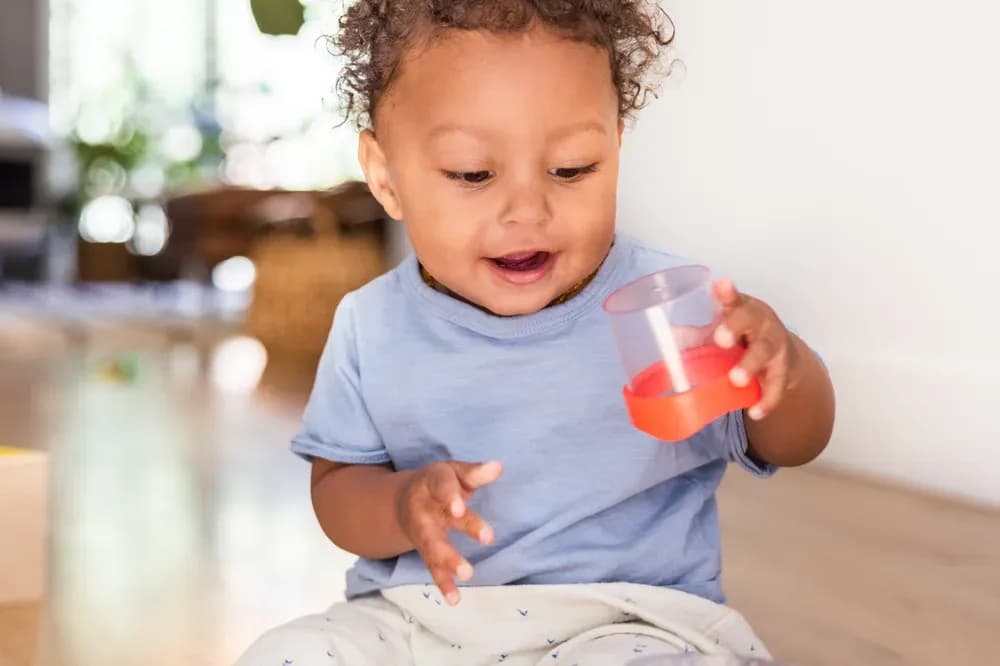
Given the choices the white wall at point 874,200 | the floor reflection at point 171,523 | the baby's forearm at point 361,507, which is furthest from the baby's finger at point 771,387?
the white wall at point 874,200

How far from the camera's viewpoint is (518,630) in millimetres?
777

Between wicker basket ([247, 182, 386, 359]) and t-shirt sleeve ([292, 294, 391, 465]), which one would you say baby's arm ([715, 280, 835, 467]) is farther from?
wicker basket ([247, 182, 386, 359])

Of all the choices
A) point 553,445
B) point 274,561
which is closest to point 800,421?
point 553,445

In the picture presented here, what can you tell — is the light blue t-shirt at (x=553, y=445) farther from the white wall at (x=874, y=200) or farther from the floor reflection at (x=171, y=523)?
the white wall at (x=874, y=200)

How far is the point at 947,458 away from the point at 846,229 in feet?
1.09

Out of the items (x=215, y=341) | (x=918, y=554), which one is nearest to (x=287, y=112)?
(x=215, y=341)

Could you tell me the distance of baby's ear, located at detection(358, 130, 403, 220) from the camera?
2.67ft

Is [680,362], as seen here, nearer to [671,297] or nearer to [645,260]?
[671,297]

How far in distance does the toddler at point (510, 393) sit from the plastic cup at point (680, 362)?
11 centimetres

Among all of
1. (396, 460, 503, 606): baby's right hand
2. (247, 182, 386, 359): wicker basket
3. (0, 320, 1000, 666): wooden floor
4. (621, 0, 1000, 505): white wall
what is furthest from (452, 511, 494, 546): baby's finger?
(247, 182, 386, 359): wicker basket

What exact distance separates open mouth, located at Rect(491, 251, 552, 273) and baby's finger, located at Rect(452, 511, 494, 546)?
179 mm

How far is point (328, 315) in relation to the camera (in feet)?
10.7

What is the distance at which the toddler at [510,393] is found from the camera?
2.38 ft

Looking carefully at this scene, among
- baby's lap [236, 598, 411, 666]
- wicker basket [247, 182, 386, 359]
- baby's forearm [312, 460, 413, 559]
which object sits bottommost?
wicker basket [247, 182, 386, 359]
